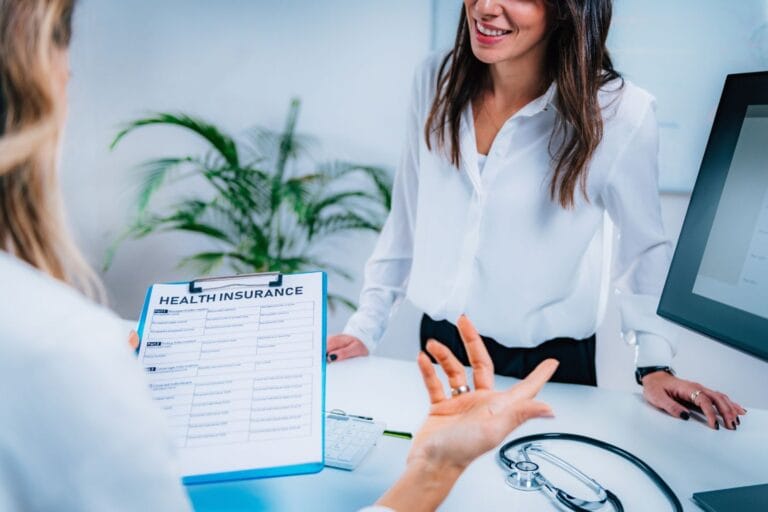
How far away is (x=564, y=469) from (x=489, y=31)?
2.83ft

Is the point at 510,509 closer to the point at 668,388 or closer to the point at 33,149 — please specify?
the point at 668,388

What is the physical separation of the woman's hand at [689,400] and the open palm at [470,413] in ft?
1.55

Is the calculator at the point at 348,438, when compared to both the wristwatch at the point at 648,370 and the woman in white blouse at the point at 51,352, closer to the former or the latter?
the woman in white blouse at the point at 51,352

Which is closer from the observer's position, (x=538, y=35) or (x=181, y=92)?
(x=538, y=35)

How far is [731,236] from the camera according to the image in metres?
0.89

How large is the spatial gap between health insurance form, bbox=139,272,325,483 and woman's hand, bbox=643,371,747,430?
649 mm

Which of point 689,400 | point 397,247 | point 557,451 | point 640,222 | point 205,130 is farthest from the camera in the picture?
point 205,130

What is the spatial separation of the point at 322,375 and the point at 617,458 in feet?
1.54

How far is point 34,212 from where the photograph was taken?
0.59 m

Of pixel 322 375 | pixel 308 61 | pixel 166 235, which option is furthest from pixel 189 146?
pixel 322 375

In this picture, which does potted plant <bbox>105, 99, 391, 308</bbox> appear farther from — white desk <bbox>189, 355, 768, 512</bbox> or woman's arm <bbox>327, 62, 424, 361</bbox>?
white desk <bbox>189, 355, 768, 512</bbox>

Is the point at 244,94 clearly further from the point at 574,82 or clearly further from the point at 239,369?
the point at 239,369

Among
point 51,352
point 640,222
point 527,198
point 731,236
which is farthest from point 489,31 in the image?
point 51,352

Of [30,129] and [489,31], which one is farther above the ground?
[489,31]
